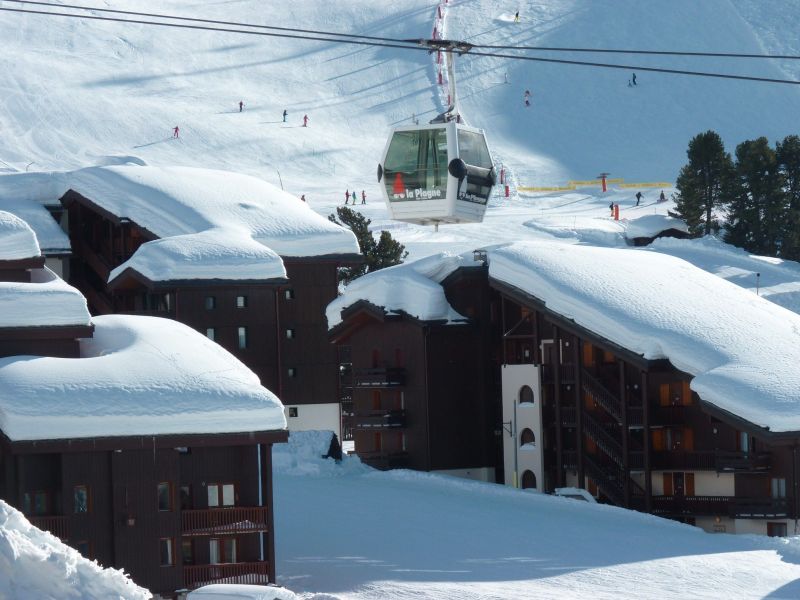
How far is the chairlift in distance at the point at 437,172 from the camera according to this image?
121ft

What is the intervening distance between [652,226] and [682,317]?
3648cm

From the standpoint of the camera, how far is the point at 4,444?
2730cm

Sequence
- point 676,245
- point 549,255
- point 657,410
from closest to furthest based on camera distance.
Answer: point 657,410
point 549,255
point 676,245

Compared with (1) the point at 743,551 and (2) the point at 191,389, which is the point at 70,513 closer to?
(2) the point at 191,389

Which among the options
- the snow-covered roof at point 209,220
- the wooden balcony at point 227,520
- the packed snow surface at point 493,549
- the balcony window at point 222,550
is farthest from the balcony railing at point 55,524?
the snow-covered roof at point 209,220

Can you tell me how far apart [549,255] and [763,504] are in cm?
943

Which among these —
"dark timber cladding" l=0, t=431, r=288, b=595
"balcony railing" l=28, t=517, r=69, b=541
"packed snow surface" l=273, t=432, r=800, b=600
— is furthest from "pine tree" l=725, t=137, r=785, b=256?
"balcony railing" l=28, t=517, r=69, b=541

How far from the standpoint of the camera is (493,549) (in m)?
32.9

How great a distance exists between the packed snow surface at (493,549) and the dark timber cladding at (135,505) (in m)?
1.72

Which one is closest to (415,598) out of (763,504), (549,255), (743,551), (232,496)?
(232,496)

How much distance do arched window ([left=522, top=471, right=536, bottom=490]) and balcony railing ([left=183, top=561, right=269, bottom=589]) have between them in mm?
15475

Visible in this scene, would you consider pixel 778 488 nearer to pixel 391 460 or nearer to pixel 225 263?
pixel 391 460

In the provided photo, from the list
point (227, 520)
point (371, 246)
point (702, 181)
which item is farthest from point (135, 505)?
point (702, 181)

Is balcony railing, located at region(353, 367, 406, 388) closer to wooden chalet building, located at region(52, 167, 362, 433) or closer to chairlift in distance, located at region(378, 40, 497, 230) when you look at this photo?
wooden chalet building, located at region(52, 167, 362, 433)
